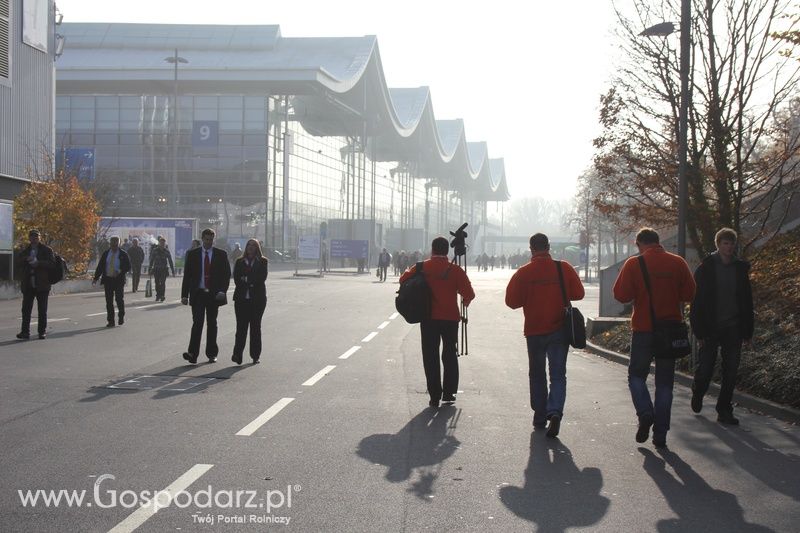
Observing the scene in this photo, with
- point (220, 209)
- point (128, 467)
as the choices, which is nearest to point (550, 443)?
point (128, 467)

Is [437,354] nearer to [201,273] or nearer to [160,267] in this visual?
Answer: [201,273]

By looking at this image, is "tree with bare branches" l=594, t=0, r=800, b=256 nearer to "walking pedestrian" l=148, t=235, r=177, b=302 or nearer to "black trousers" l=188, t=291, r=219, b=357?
"black trousers" l=188, t=291, r=219, b=357

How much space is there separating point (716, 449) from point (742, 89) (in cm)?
831

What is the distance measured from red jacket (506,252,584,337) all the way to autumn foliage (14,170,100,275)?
22496mm

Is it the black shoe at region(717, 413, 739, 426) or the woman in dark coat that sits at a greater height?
the woman in dark coat

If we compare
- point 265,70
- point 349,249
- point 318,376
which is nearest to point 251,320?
point 318,376

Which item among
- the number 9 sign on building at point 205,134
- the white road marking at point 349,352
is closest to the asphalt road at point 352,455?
the white road marking at point 349,352

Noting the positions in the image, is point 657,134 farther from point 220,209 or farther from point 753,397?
point 220,209

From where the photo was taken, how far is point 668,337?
284 inches

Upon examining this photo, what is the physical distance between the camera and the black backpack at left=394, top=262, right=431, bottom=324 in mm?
8602

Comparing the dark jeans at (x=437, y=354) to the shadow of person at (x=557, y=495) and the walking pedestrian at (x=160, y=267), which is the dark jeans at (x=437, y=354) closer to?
the shadow of person at (x=557, y=495)

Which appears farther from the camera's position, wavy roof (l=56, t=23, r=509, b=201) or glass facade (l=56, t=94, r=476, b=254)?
glass facade (l=56, t=94, r=476, b=254)

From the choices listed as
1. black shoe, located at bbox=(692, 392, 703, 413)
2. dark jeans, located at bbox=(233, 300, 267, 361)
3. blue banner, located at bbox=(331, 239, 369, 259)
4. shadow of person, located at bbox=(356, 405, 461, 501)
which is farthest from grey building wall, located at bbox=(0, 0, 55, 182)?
blue banner, located at bbox=(331, 239, 369, 259)

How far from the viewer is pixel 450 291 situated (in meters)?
8.77
